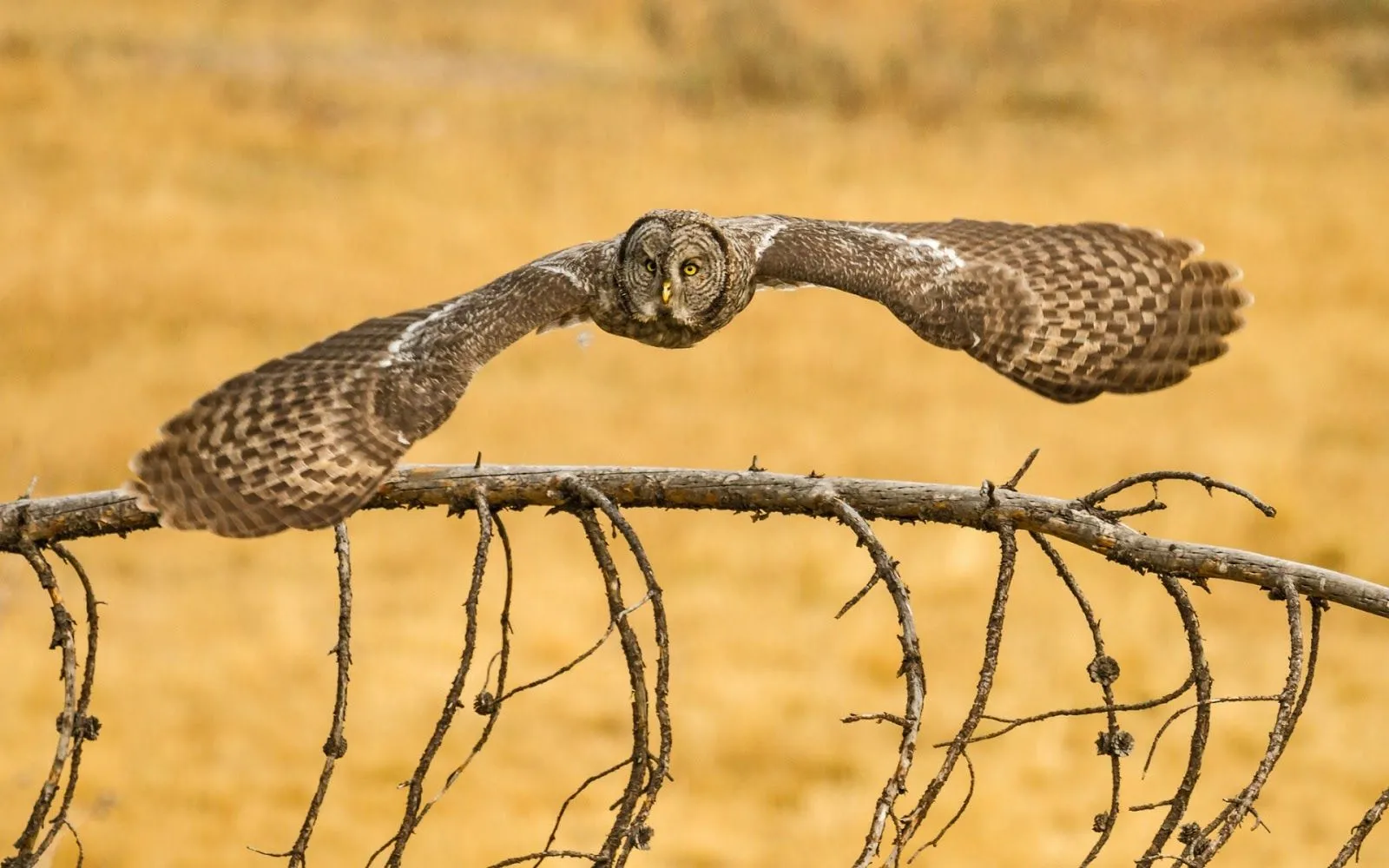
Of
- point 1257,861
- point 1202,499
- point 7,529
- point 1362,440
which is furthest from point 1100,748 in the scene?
point 1362,440

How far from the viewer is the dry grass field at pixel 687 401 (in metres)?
14.3

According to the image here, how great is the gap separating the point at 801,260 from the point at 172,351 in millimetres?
17389

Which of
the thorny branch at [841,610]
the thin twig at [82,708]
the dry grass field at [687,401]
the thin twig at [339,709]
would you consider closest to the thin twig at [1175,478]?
the thorny branch at [841,610]

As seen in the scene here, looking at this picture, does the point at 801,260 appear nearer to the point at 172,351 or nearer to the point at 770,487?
the point at 770,487

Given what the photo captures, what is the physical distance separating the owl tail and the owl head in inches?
35.4

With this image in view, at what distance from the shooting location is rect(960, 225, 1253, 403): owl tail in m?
5.77

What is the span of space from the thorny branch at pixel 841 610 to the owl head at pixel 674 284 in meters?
2.18

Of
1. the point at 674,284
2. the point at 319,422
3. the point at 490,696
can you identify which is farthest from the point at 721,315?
the point at 490,696

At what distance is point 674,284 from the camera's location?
6117 mm

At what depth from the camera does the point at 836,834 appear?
45.1 ft

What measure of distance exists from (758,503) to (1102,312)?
102 inches

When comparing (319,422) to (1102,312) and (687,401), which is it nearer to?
(1102,312)

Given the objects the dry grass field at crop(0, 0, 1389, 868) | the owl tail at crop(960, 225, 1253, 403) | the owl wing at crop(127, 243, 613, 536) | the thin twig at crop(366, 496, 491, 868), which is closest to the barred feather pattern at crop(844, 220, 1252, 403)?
the owl tail at crop(960, 225, 1253, 403)

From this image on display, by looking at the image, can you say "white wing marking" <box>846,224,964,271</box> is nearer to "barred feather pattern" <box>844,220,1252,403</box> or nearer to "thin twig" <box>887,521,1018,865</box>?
"barred feather pattern" <box>844,220,1252,403</box>
